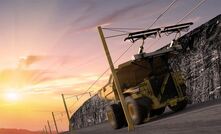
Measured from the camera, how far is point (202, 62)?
1016 inches

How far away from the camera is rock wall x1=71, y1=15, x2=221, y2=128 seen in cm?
2394

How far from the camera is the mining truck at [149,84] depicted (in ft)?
57.4

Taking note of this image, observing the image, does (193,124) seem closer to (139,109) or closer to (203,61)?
(139,109)

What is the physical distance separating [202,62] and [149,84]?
900cm

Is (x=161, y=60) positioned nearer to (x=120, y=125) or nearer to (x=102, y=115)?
(x=120, y=125)

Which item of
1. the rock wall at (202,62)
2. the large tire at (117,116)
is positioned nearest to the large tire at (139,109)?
the large tire at (117,116)

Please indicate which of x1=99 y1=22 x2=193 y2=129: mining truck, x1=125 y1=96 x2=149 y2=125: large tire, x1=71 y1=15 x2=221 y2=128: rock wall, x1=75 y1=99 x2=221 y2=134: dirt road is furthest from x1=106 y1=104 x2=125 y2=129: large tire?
x1=71 y1=15 x2=221 y2=128: rock wall

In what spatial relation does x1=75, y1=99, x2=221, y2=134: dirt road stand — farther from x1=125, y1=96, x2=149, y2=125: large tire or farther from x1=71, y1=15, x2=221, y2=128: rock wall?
x1=71, y1=15, x2=221, y2=128: rock wall

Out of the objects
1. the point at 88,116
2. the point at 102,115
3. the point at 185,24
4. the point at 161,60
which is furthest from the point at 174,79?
the point at 88,116

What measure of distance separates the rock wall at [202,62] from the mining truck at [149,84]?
5.45 meters

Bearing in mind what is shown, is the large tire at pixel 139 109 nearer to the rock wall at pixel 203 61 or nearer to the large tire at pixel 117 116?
the large tire at pixel 117 116

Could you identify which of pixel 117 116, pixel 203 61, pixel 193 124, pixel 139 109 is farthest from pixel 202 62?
pixel 193 124

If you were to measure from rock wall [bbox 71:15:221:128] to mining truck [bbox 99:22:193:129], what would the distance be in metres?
5.45

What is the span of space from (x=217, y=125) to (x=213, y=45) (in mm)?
16797
